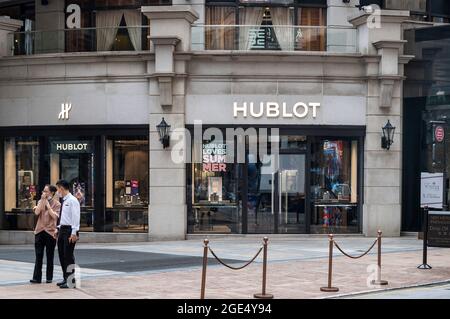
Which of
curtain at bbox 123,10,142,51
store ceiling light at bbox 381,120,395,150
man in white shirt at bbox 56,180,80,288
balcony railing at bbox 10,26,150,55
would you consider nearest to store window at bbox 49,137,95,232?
balcony railing at bbox 10,26,150,55

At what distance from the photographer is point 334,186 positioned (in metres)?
23.8

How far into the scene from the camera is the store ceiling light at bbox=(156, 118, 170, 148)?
2266 centimetres

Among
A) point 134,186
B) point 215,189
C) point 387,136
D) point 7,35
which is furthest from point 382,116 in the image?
point 7,35

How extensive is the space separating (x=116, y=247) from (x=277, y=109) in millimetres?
6404

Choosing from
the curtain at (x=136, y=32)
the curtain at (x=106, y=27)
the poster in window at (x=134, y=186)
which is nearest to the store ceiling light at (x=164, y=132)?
the poster in window at (x=134, y=186)

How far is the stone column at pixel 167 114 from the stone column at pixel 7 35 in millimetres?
5073

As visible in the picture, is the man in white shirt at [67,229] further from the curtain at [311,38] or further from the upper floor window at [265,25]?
the curtain at [311,38]

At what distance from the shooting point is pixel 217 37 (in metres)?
23.5

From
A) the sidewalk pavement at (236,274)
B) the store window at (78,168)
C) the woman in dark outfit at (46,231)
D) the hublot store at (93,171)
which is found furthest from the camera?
the store window at (78,168)

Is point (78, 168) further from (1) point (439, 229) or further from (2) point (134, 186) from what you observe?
(1) point (439, 229)

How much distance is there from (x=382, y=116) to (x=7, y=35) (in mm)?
12389

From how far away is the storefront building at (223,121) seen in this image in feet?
75.6

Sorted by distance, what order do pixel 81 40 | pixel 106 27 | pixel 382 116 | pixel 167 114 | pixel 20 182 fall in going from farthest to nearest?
pixel 20 182, pixel 81 40, pixel 106 27, pixel 382 116, pixel 167 114
